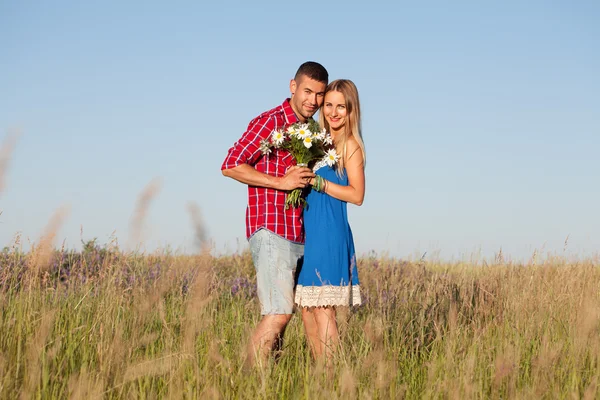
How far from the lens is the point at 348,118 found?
4637 millimetres

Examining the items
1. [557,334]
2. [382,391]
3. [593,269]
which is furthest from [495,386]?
[593,269]

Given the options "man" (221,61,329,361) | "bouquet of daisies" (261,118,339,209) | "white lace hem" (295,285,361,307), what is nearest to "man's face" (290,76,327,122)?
"man" (221,61,329,361)

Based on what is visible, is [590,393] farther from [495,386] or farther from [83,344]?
[83,344]

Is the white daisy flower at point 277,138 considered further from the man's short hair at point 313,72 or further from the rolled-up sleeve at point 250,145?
the man's short hair at point 313,72

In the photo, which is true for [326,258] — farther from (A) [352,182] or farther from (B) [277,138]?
(B) [277,138]

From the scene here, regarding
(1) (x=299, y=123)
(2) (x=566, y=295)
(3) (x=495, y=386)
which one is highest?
(1) (x=299, y=123)

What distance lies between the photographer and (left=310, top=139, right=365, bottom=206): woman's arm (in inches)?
173

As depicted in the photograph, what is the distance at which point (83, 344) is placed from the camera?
417 cm

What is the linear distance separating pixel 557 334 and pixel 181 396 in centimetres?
352

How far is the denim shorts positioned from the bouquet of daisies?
0.28 metres

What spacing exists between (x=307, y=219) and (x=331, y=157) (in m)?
0.49

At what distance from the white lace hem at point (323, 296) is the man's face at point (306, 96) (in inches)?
51.3

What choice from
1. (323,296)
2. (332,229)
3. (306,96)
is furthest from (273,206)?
(306,96)

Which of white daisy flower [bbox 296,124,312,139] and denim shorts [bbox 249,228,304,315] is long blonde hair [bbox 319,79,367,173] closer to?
white daisy flower [bbox 296,124,312,139]
